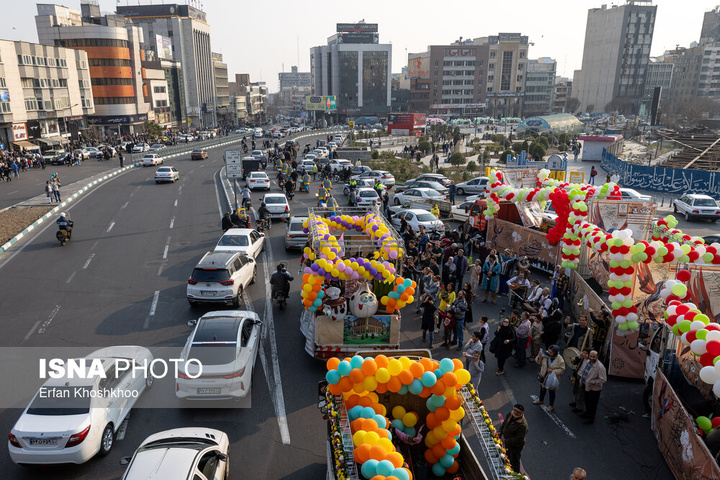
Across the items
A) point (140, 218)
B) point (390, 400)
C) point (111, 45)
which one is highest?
point (111, 45)

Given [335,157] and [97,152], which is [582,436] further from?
[97,152]

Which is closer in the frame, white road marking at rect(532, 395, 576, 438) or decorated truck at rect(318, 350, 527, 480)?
decorated truck at rect(318, 350, 527, 480)

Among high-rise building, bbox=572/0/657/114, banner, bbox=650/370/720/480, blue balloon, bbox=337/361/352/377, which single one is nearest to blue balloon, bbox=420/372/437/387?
blue balloon, bbox=337/361/352/377

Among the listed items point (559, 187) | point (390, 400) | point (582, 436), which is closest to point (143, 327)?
point (390, 400)

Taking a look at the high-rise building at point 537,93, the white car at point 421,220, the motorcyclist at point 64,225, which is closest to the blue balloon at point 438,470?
the white car at point 421,220

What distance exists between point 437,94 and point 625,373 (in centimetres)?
13632

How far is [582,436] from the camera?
31.2 feet

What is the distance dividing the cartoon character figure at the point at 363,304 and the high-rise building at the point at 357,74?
5269 inches

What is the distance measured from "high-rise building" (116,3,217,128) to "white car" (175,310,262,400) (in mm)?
118320

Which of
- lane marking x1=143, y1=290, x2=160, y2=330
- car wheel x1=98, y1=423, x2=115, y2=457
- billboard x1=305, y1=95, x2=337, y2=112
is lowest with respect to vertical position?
lane marking x1=143, y1=290, x2=160, y2=330

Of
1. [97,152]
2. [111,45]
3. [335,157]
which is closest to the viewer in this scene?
[335,157]

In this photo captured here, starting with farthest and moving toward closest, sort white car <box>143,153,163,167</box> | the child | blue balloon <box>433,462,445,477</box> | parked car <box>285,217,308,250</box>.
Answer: white car <box>143,153,163,167</box> < parked car <box>285,217,308,250</box> < the child < blue balloon <box>433,462,445,477</box>

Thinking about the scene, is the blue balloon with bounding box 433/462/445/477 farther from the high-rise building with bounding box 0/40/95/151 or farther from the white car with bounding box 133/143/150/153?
the white car with bounding box 133/143/150/153

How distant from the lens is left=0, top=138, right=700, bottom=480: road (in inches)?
345
